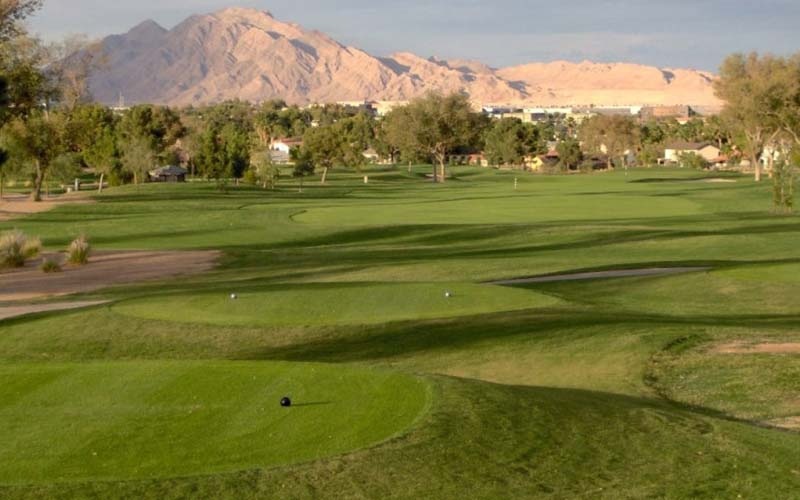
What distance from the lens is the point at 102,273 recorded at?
38.0 metres

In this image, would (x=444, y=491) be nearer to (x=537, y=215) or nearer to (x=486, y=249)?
(x=486, y=249)

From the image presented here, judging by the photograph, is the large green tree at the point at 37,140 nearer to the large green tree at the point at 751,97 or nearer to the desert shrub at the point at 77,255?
the desert shrub at the point at 77,255

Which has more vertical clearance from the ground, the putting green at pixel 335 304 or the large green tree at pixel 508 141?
the large green tree at pixel 508 141

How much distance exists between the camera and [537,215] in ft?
224

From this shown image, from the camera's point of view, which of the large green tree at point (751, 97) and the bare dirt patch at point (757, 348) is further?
the large green tree at point (751, 97)

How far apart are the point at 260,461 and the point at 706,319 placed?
1591 centimetres

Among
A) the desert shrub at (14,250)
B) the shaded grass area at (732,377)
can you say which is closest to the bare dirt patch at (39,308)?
the desert shrub at (14,250)

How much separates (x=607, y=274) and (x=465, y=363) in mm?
14538

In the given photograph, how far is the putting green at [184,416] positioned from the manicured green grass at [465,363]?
56 millimetres

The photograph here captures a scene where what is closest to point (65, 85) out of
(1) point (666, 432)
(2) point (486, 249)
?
(2) point (486, 249)

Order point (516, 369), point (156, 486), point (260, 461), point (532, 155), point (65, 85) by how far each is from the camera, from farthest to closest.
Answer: point (532, 155) → point (65, 85) → point (516, 369) → point (260, 461) → point (156, 486)

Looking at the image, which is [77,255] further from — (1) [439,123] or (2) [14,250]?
(1) [439,123]

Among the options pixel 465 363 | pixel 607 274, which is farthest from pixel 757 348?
pixel 607 274

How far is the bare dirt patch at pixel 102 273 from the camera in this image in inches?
1323
